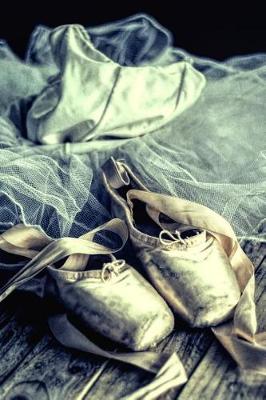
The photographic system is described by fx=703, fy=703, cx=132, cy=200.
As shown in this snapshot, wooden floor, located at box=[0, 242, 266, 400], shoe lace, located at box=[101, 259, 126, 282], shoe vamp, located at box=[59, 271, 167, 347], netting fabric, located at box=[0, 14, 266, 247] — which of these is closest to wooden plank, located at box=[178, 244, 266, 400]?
wooden floor, located at box=[0, 242, 266, 400]

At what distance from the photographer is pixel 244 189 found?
1466 millimetres

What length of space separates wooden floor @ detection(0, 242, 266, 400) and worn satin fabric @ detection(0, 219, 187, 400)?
19mm

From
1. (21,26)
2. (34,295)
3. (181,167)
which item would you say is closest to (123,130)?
(181,167)

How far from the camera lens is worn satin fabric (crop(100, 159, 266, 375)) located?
1190 mm

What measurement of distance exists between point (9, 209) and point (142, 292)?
36 centimetres

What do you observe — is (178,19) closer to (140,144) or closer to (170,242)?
(140,144)

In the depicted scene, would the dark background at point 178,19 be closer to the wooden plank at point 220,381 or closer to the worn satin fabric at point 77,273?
the worn satin fabric at point 77,273

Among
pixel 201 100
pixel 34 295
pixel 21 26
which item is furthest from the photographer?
pixel 21 26

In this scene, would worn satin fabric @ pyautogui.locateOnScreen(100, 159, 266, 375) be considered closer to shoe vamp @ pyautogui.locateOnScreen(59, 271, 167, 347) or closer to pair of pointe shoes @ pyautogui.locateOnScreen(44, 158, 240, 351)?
pair of pointe shoes @ pyautogui.locateOnScreen(44, 158, 240, 351)

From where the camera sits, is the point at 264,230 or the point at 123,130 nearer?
the point at 264,230

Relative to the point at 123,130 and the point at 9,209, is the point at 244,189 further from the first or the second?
the point at 9,209

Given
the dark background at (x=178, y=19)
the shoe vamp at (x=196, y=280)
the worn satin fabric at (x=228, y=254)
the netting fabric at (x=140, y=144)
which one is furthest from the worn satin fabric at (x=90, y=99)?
the dark background at (x=178, y=19)

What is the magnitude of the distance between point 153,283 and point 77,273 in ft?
0.49

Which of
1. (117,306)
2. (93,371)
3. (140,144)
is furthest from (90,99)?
(93,371)
